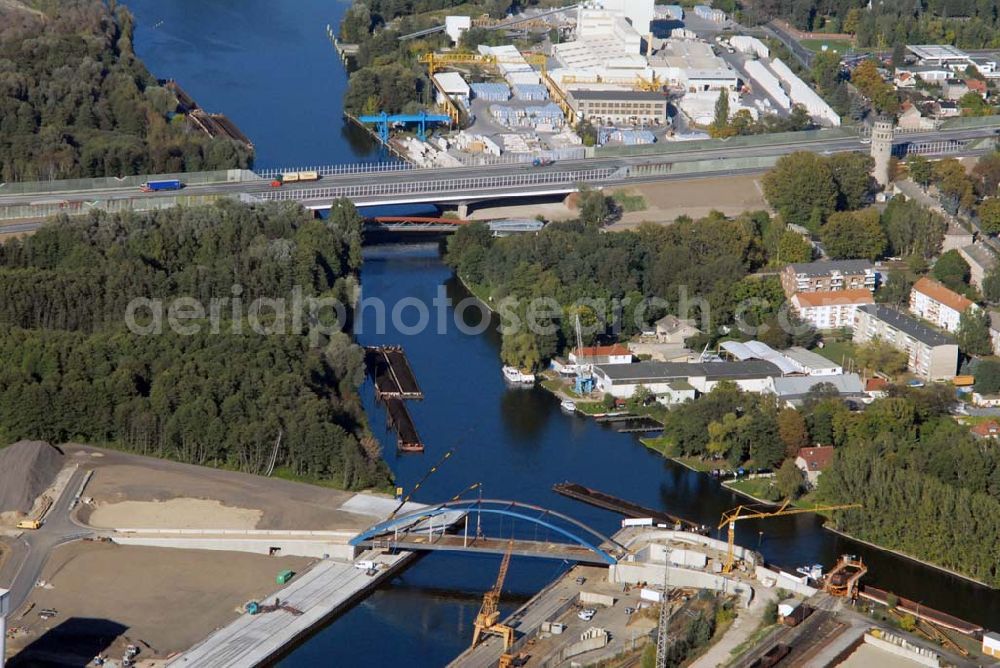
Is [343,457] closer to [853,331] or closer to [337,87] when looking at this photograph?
[853,331]

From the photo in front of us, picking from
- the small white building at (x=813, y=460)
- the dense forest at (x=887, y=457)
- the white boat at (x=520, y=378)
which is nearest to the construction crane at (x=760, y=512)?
the dense forest at (x=887, y=457)

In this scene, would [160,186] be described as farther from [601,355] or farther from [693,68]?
[693,68]

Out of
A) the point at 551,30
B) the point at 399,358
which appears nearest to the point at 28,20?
the point at 551,30

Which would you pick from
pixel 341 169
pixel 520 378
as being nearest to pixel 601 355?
pixel 520 378

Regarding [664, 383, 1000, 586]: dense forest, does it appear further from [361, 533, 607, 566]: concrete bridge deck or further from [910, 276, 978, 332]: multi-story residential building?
[910, 276, 978, 332]: multi-story residential building

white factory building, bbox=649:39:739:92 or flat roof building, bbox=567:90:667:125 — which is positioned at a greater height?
white factory building, bbox=649:39:739:92

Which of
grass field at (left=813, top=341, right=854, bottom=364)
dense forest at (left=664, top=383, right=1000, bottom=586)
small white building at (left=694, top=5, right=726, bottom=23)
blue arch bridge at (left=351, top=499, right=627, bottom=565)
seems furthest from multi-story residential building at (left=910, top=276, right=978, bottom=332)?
small white building at (left=694, top=5, right=726, bottom=23)

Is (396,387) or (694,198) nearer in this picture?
(396,387)

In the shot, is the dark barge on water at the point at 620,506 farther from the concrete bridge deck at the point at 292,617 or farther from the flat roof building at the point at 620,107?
the flat roof building at the point at 620,107
